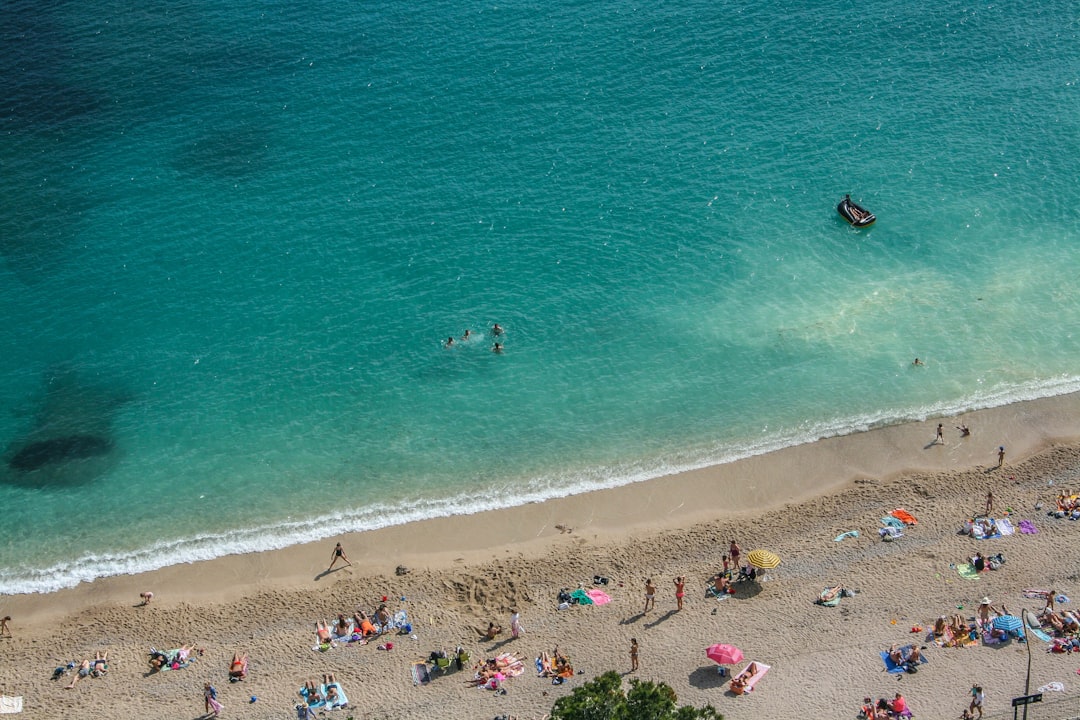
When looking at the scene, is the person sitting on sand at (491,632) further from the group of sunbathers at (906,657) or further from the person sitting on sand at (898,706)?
the group of sunbathers at (906,657)

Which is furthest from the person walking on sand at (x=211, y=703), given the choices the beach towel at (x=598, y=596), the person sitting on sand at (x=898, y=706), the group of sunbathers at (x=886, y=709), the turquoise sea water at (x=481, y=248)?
the person sitting on sand at (x=898, y=706)

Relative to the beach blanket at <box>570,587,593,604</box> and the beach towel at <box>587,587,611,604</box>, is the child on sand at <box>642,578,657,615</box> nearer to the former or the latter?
the beach towel at <box>587,587,611,604</box>

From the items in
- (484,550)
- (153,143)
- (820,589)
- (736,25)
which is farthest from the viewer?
(736,25)

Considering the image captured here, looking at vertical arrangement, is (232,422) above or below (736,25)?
below

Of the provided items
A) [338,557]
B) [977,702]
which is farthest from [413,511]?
[977,702]

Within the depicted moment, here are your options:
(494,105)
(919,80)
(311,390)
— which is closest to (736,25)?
(919,80)

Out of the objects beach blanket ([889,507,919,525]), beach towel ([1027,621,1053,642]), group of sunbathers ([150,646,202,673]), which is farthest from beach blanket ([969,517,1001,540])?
group of sunbathers ([150,646,202,673])

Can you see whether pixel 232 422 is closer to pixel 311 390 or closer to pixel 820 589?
pixel 311 390
